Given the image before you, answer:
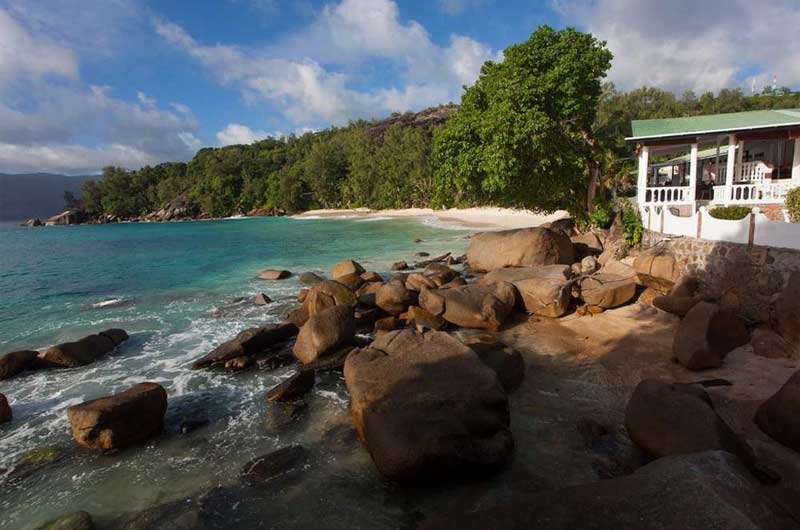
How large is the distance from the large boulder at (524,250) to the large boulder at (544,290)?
2.82 m

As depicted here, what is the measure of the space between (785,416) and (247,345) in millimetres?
10758

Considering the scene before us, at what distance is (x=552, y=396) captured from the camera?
A: 8.23 meters

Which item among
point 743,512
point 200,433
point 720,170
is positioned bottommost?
point 200,433

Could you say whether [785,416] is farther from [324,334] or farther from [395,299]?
[395,299]

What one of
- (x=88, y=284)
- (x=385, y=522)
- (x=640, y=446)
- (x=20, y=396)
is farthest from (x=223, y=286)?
(x=640, y=446)

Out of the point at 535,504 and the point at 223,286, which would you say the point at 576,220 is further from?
the point at 535,504

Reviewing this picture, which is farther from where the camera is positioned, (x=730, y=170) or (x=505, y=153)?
(x=505, y=153)

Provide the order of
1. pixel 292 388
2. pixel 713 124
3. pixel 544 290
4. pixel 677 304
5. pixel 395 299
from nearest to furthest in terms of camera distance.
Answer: pixel 292 388 < pixel 677 304 < pixel 544 290 < pixel 395 299 < pixel 713 124

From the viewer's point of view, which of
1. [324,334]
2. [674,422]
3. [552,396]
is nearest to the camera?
[674,422]

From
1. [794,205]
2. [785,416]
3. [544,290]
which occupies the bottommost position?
[785,416]

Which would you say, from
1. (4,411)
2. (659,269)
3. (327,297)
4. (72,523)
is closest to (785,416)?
(659,269)

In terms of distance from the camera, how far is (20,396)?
385 inches

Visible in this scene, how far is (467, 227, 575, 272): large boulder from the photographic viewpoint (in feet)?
55.4

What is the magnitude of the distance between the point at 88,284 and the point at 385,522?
2430cm
